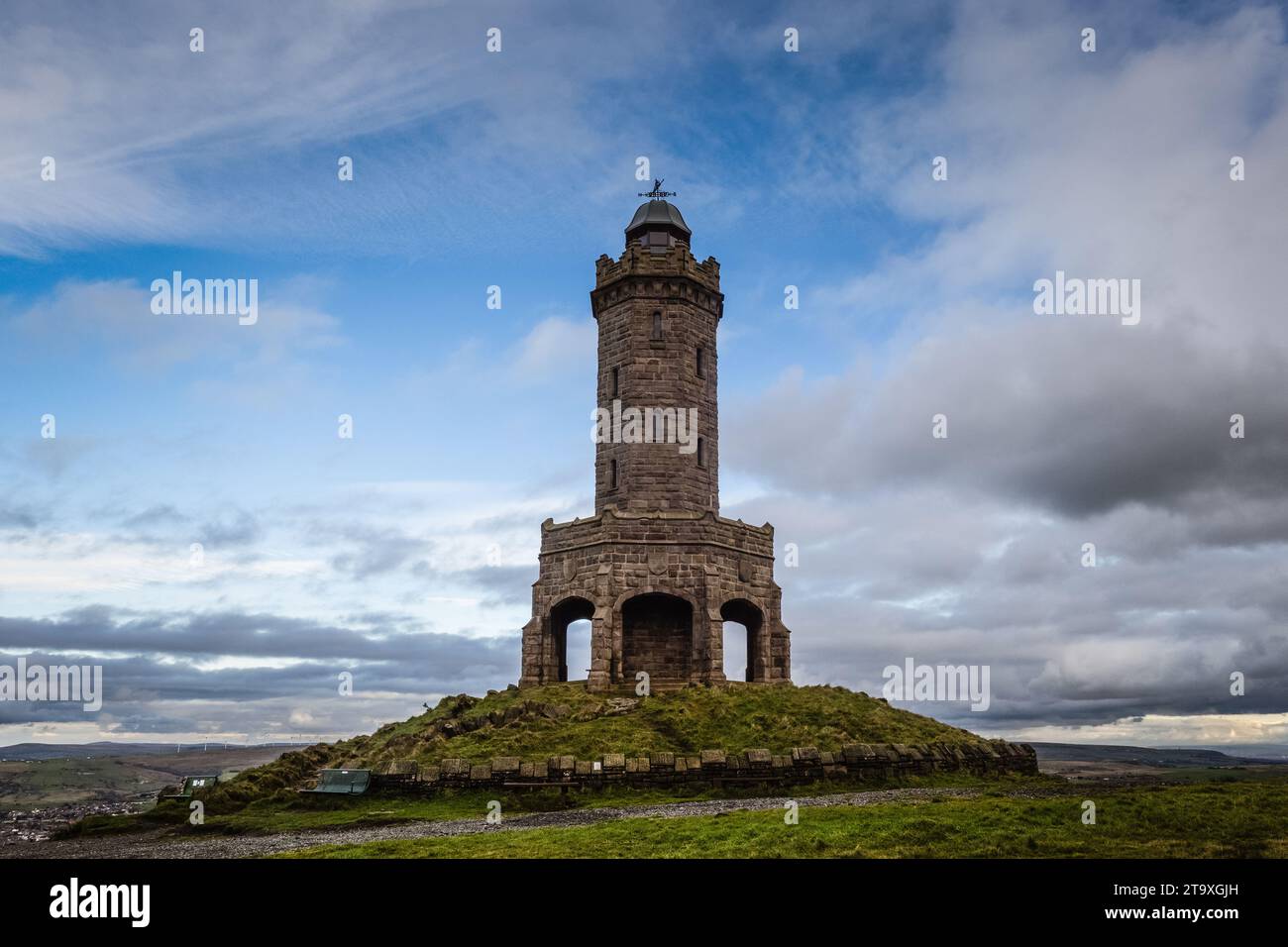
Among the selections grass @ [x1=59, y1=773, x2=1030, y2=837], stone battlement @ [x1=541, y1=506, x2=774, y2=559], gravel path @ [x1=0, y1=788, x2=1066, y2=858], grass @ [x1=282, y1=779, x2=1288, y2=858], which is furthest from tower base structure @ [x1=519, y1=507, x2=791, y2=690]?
grass @ [x1=282, y1=779, x2=1288, y2=858]

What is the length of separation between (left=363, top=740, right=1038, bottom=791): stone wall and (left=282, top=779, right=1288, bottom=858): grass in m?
5.82

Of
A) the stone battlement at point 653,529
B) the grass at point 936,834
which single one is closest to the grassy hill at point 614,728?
the stone battlement at point 653,529

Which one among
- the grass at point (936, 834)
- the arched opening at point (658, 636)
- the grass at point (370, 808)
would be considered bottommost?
the grass at point (370, 808)

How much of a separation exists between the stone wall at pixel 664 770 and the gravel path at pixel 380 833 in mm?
1842

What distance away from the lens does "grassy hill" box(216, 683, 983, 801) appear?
87.8 ft

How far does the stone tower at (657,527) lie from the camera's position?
35.5 metres

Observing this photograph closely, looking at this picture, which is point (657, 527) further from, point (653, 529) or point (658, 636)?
point (658, 636)

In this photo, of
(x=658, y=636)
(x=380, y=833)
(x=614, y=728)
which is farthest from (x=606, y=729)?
(x=380, y=833)

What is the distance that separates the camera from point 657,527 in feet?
118
